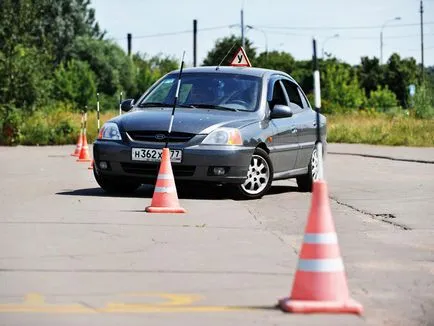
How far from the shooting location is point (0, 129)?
3994 cm

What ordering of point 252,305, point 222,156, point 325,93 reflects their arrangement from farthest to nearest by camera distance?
point 325,93 < point 222,156 < point 252,305

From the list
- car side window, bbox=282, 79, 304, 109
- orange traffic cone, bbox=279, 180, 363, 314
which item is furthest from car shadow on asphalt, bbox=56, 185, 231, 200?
orange traffic cone, bbox=279, 180, 363, 314

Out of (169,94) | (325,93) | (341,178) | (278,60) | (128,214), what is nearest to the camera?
(128,214)

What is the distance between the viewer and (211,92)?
15.4 meters

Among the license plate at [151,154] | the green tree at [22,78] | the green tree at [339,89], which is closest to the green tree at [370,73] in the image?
the green tree at [339,89]

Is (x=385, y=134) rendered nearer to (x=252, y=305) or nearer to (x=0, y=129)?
(x=0, y=129)

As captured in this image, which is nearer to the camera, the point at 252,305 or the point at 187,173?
the point at 252,305

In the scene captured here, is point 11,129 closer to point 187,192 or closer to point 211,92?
point 187,192

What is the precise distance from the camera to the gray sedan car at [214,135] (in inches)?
557

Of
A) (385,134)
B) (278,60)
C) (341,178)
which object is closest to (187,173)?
(341,178)

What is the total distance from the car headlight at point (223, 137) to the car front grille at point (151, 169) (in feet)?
1.23

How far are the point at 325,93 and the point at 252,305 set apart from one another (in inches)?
4055

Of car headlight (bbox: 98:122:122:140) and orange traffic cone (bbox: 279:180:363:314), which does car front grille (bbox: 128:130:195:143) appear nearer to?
car headlight (bbox: 98:122:122:140)

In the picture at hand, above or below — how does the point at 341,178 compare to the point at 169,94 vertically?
below
